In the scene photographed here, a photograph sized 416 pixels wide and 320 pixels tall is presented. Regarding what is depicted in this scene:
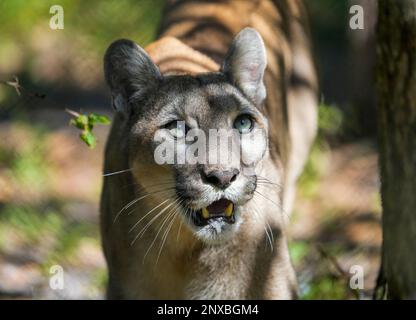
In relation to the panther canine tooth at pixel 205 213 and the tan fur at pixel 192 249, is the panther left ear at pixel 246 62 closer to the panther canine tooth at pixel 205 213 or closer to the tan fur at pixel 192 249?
the tan fur at pixel 192 249

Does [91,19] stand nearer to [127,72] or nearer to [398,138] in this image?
[127,72]

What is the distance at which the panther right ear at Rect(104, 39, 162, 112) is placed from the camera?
162 inches

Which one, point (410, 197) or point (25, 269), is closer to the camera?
point (410, 197)

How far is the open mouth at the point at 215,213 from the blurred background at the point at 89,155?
1404 mm

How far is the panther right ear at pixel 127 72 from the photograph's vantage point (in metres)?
4.11

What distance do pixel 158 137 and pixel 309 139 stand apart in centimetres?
216

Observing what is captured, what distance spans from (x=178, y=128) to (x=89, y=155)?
3.05m

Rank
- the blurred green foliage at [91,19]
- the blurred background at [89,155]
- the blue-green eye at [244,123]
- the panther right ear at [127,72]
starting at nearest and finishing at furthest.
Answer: the blue-green eye at [244,123] → the panther right ear at [127,72] → the blurred background at [89,155] → the blurred green foliage at [91,19]

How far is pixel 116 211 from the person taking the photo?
4312 mm

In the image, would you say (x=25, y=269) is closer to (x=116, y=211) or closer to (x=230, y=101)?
(x=116, y=211)

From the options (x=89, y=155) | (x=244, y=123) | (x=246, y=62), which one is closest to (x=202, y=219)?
(x=244, y=123)

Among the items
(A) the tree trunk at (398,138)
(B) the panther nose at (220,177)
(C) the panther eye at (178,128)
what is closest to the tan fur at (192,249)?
(C) the panther eye at (178,128)

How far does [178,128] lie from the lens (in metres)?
3.89

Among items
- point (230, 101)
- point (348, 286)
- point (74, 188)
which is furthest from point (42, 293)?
point (230, 101)
